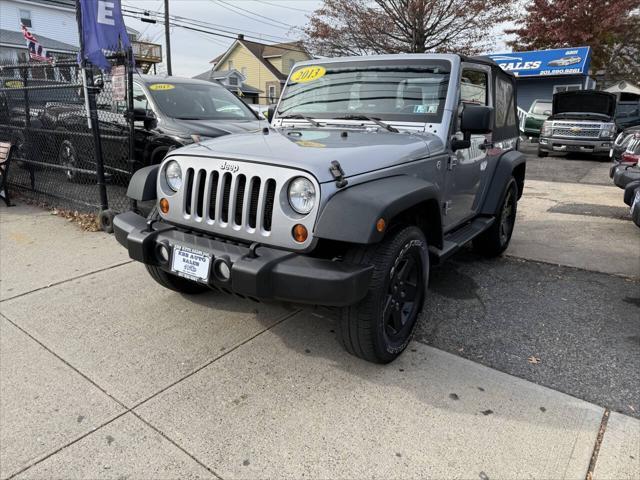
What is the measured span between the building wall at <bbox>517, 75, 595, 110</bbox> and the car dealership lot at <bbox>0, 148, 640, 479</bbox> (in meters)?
21.4

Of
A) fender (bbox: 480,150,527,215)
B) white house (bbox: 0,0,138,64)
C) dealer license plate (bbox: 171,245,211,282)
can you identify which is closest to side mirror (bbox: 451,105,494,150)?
fender (bbox: 480,150,527,215)

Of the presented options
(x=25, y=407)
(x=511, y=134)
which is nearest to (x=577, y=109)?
(x=511, y=134)

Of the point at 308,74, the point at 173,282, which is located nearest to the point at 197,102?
the point at 308,74

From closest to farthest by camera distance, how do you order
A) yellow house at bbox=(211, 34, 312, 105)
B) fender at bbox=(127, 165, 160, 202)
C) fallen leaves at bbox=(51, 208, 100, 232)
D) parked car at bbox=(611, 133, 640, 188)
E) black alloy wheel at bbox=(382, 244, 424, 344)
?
1. black alloy wheel at bbox=(382, 244, 424, 344)
2. fender at bbox=(127, 165, 160, 202)
3. fallen leaves at bbox=(51, 208, 100, 232)
4. parked car at bbox=(611, 133, 640, 188)
5. yellow house at bbox=(211, 34, 312, 105)

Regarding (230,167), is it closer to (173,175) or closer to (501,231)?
(173,175)

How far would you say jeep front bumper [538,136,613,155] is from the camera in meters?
14.1

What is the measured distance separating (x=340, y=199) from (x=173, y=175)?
1198mm

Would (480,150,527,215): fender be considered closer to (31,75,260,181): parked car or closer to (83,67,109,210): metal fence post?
(31,75,260,181): parked car

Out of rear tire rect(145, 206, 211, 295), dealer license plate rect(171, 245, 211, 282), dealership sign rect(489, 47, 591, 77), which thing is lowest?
rear tire rect(145, 206, 211, 295)

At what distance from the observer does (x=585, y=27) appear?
22609 mm

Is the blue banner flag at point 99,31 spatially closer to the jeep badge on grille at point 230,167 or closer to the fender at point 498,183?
the jeep badge on grille at point 230,167

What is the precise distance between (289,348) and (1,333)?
1.96 meters

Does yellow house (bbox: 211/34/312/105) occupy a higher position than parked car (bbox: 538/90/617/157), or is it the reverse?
yellow house (bbox: 211/34/312/105)

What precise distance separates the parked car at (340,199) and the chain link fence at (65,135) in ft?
8.69
